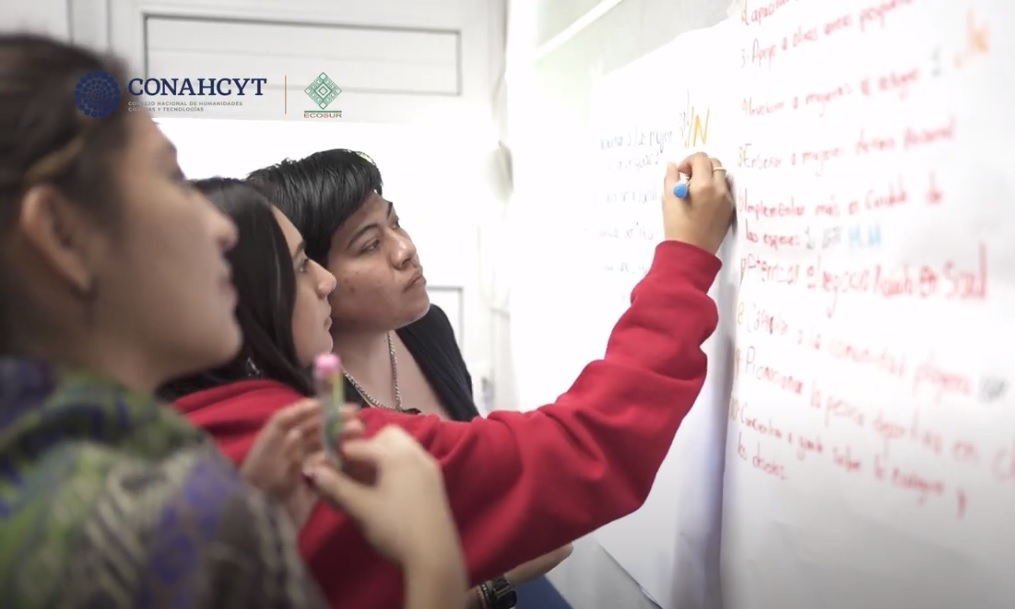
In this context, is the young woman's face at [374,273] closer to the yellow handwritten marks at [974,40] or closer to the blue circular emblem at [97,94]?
the blue circular emblem at [97,94]

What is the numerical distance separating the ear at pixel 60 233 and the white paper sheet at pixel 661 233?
0.57 m

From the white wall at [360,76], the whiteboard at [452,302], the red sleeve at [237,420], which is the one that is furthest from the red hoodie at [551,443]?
the whiteboard at [452,302]

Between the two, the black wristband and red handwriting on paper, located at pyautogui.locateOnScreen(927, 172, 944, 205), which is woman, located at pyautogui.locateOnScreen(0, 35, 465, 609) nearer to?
red handwriting on paper, located at pyautogui.locateOnScreen(927, 172, 944, 205)

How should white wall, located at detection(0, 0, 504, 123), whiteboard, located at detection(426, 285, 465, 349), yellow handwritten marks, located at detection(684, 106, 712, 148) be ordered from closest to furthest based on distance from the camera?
yellow handwritten marks, located at detection(684, 106, 712, 148) < white wall, located at detection(0, 0, 504, 123) < whiteboard, located at detection(426, 285, 465, 349)

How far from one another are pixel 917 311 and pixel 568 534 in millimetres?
363

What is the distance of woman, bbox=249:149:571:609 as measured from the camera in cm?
101

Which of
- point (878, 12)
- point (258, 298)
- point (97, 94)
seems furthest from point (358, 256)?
point (878, 12)

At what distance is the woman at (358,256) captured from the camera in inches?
39.9

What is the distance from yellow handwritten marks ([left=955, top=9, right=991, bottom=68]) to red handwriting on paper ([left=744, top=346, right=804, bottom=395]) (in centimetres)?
28

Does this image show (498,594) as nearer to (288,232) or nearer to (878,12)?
(288,232)

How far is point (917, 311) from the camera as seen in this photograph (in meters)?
0.53

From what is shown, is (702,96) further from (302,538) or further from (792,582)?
(302,538)

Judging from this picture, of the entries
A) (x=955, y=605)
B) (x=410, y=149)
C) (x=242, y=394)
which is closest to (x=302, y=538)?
(x=242, y=394)

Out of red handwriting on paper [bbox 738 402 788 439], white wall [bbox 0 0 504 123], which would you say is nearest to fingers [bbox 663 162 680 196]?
red handwriting on paper [bbox 738 402 788 439]
